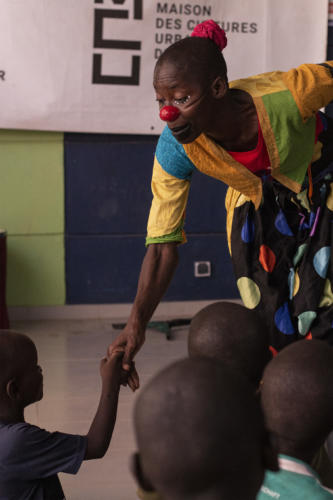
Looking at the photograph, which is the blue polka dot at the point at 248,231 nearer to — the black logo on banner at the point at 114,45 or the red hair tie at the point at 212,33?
the red hair tie at the point at 212,33

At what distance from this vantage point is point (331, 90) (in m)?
1.68

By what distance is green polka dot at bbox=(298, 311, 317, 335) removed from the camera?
1.82m

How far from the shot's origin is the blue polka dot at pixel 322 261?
1.79 metres

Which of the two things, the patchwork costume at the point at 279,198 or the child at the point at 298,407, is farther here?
the patchwork costume at the point at 279,198

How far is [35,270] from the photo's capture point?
449 centimetres

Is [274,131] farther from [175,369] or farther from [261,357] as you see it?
[175,369]

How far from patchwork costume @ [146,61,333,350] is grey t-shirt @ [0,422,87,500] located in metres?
0.61

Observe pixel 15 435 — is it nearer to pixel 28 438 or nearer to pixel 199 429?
pixel 28 438

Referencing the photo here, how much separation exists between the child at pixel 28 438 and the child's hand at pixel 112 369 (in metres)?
0.02

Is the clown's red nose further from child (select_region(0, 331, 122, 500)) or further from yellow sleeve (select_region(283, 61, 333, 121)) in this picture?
child (select_region(0, 331, 122, 500))

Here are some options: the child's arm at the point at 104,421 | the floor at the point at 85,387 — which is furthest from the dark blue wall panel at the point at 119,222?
the child's arm at the point at 104,421

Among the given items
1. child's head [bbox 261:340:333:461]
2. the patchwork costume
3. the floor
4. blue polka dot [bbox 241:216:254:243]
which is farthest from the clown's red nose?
the floor

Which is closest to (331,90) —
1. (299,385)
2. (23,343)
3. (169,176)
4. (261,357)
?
(169,176)


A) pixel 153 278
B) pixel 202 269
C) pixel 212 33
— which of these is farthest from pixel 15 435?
pixel 202 269
